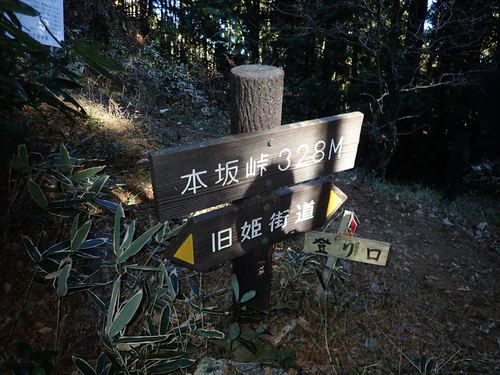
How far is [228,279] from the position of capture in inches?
128

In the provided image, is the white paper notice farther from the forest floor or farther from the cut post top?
the cut post top

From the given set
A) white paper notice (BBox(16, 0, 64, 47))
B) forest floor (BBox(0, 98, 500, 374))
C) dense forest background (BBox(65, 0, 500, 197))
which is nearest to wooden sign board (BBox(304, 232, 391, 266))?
forest floor (BBox(0, 98, 500, 374))

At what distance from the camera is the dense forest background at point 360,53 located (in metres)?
7.74

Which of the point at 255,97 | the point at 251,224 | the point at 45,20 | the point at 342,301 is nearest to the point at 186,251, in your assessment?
the point at 251,224

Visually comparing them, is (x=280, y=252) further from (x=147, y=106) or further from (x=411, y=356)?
(x=147, y=106)

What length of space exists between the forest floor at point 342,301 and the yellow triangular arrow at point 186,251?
33.7 inches

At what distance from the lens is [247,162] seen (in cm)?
208

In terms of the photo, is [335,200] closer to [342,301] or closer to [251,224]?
[251,224]

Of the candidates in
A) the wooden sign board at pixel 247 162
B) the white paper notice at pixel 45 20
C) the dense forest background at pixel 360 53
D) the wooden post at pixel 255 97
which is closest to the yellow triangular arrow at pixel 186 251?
the wooden sign board at pixel 247 162

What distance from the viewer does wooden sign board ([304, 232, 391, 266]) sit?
2.70m

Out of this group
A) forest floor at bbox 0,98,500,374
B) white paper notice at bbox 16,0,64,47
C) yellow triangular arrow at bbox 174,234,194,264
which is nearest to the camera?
yellow triangular arrow at bbox 174,234,194,264

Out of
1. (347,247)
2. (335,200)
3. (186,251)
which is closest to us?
(186,251)

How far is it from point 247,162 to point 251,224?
39cm

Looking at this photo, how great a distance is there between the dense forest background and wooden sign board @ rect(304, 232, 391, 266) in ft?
16.6
